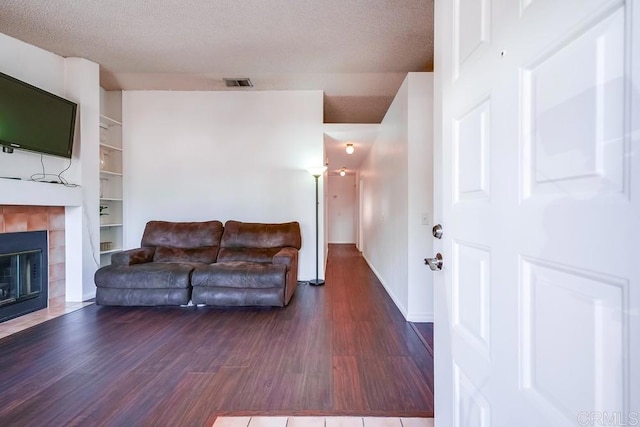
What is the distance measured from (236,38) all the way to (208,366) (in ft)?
9.75

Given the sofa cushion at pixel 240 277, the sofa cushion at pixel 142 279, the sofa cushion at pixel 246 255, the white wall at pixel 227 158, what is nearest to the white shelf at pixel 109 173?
the white wall at pixel 227 158

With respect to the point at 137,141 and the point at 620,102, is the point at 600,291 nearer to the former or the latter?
the point at 620,102

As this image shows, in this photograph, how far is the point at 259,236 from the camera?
3867 mm

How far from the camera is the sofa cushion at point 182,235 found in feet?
12.5

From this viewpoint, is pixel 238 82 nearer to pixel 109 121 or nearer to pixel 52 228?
pixel 109 121

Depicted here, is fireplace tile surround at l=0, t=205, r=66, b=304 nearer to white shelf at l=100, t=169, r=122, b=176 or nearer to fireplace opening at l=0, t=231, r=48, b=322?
fireplace opening at l=0, t=231, r=48, b=322

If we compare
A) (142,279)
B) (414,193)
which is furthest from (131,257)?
(414,193)

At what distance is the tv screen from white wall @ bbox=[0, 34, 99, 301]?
0.71 ft

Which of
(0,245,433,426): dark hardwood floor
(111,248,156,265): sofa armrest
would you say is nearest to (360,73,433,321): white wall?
(0,245,433,426): dark hardwood floor

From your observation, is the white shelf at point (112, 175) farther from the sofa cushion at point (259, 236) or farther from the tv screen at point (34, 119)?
the sofa cushion at point (259, 236)

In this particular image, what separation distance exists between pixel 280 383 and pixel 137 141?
4.05 metres

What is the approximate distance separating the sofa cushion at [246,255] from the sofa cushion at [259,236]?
10 cm

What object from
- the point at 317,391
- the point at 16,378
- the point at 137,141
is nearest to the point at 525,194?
the point at 317,391

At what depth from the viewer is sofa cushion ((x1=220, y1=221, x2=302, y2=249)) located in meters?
3.83
